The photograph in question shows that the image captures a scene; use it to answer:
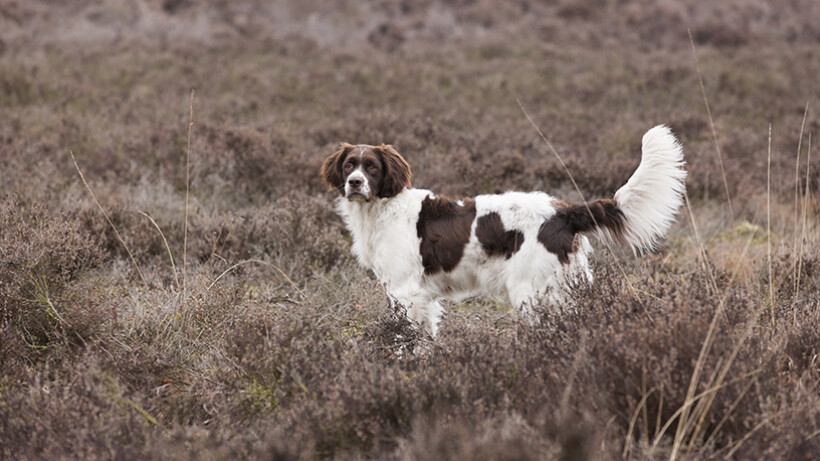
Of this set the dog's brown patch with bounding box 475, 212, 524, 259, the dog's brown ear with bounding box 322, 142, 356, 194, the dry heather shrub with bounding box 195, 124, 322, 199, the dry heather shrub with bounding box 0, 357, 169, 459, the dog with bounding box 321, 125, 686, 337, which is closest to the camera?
the dry heather shrub with bounding box 0, 357, 169, 459

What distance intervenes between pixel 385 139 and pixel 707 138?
15.0ft

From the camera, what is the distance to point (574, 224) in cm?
330

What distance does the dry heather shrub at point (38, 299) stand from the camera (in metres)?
3.02

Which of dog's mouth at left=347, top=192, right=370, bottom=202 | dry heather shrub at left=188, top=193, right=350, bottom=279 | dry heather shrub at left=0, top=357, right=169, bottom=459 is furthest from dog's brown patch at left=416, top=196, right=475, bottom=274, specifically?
dry heather shrub at left=0, top=357, right=169, bottom=459

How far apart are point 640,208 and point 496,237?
0.77m

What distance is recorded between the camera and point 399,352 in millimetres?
2877

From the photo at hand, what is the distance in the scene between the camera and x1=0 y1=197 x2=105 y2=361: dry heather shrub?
3.02 metres

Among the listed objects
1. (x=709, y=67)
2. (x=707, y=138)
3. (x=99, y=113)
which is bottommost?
(x=99, y=113)

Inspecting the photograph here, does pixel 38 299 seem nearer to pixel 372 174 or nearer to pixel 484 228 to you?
pixel 372 174

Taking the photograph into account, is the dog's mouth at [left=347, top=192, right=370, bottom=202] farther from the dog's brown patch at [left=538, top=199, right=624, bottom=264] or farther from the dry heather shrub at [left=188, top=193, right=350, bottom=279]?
the dog's brown patch at [left=538, top=199, right=624, bottom=264]

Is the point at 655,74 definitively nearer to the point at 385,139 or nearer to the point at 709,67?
the point at 709,67

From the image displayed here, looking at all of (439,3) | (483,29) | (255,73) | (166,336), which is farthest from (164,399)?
(439,3)

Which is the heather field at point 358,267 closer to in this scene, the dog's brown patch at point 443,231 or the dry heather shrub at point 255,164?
the dry heather shrub at point 255,164

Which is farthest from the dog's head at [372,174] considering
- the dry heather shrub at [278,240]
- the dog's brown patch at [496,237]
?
the dry heather shrub at [278,240]
